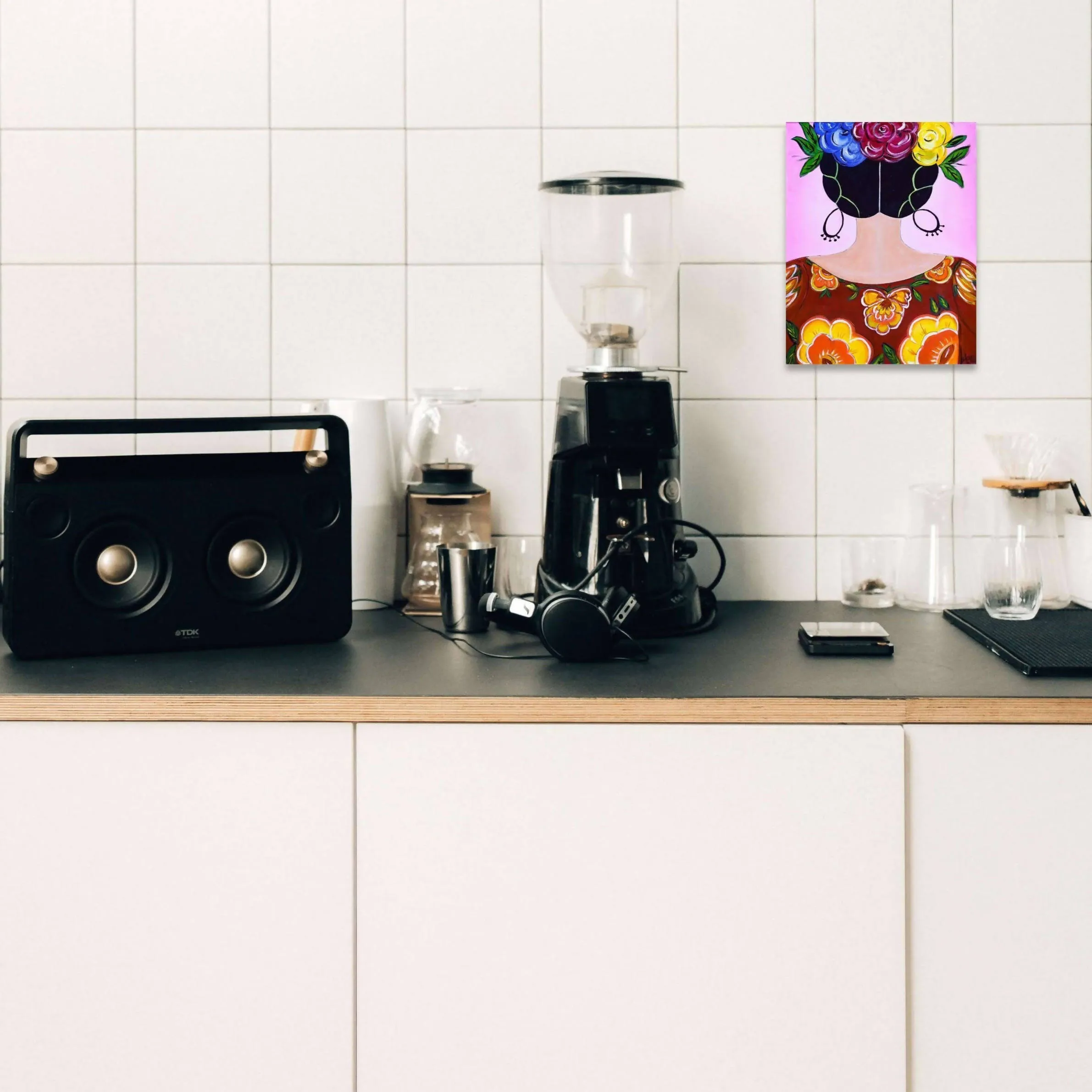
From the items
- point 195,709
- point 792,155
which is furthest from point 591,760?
point 792,155

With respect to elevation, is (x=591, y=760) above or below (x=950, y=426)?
below

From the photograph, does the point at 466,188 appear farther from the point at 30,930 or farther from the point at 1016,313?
the point at 30,930

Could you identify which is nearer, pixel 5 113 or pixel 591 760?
pixel 591 760

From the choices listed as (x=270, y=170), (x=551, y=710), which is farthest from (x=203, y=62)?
(x=551, y=710)

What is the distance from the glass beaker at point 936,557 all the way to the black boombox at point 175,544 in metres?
0.85

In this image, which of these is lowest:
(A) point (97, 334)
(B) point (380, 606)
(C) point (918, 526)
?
(B) point (380, 606)

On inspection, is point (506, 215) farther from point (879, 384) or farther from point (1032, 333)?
point (1032, 333)

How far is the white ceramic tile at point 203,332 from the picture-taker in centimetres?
179

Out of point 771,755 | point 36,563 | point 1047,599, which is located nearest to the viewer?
point 771,755

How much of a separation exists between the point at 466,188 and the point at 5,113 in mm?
706

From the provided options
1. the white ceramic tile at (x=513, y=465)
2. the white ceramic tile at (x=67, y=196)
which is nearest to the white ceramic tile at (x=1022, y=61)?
the white ceramic tile at (x=513, y=465)

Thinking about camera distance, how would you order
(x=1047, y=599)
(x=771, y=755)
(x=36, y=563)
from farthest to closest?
1. (x=1047, y=599)
2. (x=36, y=563)
3. (x=771, y=755)

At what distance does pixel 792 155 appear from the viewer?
1.76 metres

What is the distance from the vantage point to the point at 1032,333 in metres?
1.78
